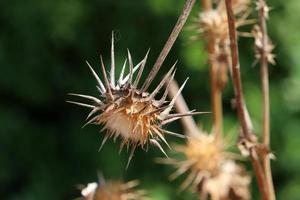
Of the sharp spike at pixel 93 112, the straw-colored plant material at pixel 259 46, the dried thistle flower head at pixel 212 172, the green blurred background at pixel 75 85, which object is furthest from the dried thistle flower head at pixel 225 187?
the green blurred background at pixel 75 85

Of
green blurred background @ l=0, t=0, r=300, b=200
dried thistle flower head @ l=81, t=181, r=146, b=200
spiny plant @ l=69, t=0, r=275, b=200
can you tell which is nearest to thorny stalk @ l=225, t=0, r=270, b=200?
spiny plant @ l=69, t=0, r=275, b=200

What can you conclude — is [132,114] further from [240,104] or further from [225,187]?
[225,187]

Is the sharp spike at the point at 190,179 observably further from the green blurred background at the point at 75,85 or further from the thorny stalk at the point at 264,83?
the green blurred background at the point at 75,85

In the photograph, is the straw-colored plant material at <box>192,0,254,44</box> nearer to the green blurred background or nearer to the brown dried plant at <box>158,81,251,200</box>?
the brown dried plant at <box>158,81,251,200</box>

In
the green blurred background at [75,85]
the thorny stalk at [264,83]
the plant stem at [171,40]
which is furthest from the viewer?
the green blurred background at [75,85]

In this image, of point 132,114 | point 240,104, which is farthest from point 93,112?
point 240,104

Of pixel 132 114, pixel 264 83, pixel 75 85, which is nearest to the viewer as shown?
pixel 132 114

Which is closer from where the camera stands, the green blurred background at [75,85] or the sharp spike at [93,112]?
the sharp spike at [93,112]
